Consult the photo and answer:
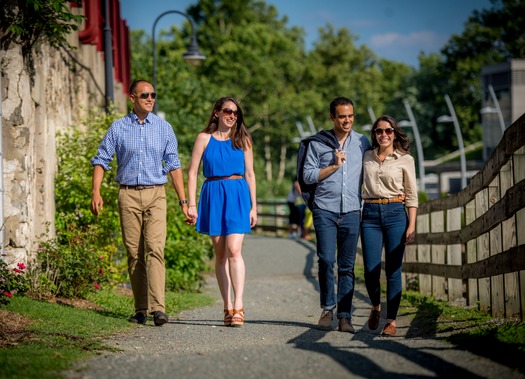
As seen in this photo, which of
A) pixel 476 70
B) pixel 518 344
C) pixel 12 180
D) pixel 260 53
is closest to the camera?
pixel 518 344

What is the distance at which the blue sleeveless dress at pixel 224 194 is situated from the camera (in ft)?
29.1

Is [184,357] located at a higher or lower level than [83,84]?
lower

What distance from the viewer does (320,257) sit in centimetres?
859

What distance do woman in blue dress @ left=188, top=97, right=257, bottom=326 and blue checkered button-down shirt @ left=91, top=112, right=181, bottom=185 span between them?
0.26m

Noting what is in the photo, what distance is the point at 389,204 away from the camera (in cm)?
829

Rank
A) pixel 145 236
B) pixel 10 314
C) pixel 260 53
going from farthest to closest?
pixel 260 53, pixel 145 236, pixel 10 314

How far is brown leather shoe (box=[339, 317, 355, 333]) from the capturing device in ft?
27.1

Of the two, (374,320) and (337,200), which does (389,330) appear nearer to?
(374,320)

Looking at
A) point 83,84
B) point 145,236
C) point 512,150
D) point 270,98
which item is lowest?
point 145,236

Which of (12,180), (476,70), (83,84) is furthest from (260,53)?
(12,180)

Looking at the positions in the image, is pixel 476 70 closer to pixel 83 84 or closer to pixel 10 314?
pixel 83 84

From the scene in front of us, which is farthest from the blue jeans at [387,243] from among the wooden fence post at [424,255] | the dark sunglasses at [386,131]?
the wooden fence post at [424,255]

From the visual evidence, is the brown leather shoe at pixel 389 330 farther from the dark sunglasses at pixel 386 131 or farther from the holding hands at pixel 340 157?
the dark sunglasses at pixel 386 131

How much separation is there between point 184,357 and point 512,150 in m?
2.89
